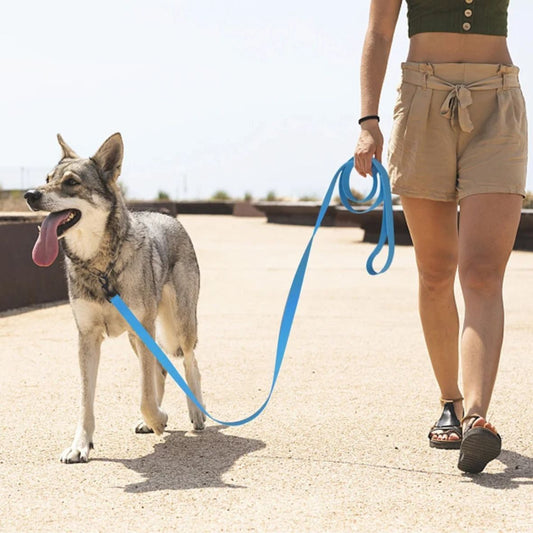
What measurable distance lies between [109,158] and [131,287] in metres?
0.72

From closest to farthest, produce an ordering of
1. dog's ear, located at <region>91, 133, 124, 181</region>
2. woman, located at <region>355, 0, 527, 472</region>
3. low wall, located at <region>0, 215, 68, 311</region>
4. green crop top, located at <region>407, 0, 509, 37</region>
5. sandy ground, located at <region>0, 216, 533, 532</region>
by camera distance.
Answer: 1. sandy ground, located at <region>0, 216, 533, 532</region>
2. woman, located at <region>355, 0, 527, 472</region>
3. green crop top, located at <region>407, 0, 509, 37</region>
4. dog's ear, located at <region>91, 133, 124, 181</region>
5. low wall, located at <region>0, 215, 68, 311</region>

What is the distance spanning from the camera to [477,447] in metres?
4.44

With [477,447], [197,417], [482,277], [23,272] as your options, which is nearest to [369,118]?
[482,277]

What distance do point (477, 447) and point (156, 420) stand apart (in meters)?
1.73

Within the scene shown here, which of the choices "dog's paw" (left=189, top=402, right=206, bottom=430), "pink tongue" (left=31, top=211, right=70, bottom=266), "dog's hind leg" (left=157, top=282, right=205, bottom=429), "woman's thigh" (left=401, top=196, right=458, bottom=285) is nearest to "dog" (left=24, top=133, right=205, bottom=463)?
"pink tongue" (left=31, top=211, right=70, bottom=266)

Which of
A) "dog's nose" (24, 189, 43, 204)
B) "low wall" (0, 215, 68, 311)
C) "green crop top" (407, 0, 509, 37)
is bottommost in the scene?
"low wall" (0, 215, 68, 311)

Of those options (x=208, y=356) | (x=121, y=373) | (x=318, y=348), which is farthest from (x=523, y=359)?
(x=121, y=373)

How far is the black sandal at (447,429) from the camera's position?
506 centimetres

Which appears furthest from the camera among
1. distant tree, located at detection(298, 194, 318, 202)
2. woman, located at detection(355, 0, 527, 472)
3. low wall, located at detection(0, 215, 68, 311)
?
distant tree, located at detection(298, 194, 318, 202)

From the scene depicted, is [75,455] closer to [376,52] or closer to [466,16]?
[376,52]

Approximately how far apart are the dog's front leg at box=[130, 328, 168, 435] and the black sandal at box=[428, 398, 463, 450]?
56.0 inches

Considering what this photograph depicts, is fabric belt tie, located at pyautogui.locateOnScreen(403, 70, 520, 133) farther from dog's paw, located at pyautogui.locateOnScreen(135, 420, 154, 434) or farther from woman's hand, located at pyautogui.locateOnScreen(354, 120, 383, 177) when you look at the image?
dog's paw, located at pyautogui.locateOnScreen(135, 420, 154, 434)

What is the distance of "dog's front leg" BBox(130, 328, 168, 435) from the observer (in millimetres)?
5227

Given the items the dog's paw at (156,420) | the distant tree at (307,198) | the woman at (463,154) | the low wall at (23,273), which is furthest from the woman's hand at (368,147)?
the distant tree at (307,198)
